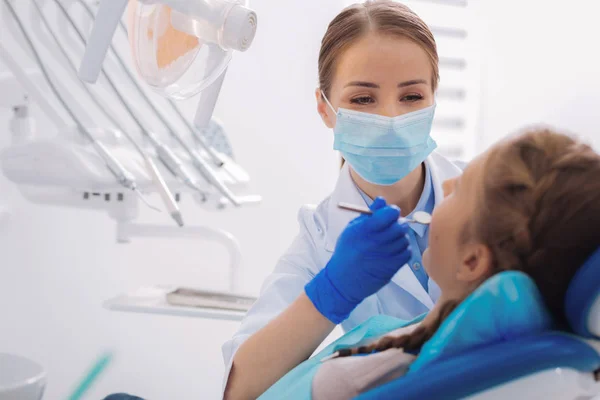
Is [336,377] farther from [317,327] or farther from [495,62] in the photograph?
[495,62]

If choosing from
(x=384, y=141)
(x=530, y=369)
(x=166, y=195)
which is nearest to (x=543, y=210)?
(x=530, y=369)

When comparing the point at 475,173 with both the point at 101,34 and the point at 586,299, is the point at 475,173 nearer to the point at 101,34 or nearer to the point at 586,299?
the point at 586,299

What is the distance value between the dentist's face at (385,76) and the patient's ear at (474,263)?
489mm

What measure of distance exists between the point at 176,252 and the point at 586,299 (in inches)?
89.0

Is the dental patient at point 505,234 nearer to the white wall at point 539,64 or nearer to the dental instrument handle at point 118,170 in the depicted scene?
the dental instrument handle at point 118,170

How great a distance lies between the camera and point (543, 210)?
83 cm

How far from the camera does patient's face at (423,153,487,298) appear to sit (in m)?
0.92

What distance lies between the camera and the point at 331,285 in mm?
1005

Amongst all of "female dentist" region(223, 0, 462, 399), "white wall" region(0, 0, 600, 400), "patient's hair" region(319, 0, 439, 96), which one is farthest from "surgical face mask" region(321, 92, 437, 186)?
"white wall" region(0, 0, 600, 400)

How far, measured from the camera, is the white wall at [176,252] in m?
2.43

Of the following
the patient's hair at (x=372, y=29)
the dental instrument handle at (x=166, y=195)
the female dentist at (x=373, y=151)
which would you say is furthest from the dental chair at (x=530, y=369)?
the dental instrument handle at (x=166, y=195)

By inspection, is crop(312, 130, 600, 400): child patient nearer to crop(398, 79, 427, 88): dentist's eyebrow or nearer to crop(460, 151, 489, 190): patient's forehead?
crop(460, 151, 489, 190): patient's forehead

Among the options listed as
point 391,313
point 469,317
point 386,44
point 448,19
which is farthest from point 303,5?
point 469,317

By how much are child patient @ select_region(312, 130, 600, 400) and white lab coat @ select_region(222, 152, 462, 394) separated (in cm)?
30
